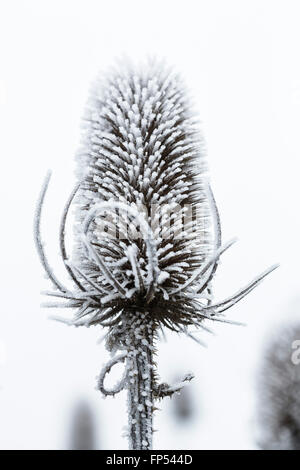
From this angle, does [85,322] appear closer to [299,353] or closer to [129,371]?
[129,371]

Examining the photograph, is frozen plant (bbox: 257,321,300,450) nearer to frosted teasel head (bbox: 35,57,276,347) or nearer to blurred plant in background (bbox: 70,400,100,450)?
frosted teasel head (bbox: 35,57,276,347)

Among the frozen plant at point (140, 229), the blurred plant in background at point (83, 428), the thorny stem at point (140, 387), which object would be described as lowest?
the blurred plant in background at point (83, 428)

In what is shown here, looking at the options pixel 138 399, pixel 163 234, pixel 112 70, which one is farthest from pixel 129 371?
pixel 112 70

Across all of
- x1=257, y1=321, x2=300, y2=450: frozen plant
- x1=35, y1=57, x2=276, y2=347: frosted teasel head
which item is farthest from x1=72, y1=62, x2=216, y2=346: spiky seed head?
x1=257, y1=321, x2=300, y2=450: frozen plant

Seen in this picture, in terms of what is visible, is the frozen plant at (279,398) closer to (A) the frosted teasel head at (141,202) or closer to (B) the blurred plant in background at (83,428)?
(A) the frosted teasel head at (141,202)

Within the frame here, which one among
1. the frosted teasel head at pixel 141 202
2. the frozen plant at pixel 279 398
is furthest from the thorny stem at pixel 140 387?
the frozen plant at pixel 279 398
